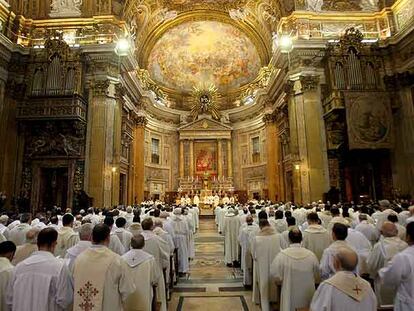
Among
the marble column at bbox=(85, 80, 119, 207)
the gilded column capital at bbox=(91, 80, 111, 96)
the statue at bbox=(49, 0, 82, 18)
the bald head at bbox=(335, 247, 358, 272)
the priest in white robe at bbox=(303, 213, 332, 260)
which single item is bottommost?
the priest in white robe at bbox=(303, 213, 332, 260)

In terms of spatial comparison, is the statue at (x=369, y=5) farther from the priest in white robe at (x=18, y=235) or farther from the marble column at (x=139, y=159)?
the priest in white robe at (x=18, y=235)

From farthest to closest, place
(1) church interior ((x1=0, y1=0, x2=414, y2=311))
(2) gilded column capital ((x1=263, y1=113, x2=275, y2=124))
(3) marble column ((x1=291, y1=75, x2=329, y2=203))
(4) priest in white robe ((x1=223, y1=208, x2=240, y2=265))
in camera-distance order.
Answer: (2) gilded column capital ((x1=263, y1=113, x2=275, y2=124))
(3) marble column ((x1=291, y1=75, x2=329, y2=203))
(1) church interior ((x1=0, y1=0, x2=414, y2=311))
(4) priest in white robe ((x1=223, y1=208, x2=240, y2=265))

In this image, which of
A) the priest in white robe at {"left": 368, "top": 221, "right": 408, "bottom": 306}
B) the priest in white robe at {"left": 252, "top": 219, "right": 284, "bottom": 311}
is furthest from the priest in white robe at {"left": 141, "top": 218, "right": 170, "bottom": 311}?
the priest in white robe at {"left": 368, "top": 221, "right": 408, "bottom": 306}

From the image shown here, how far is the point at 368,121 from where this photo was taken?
14.5 metres

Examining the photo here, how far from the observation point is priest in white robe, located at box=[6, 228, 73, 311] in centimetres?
287

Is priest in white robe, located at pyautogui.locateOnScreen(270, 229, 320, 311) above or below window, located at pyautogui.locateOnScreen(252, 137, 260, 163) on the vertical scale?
below

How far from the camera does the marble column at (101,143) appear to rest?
14984 millimetres

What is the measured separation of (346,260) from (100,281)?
2.18m

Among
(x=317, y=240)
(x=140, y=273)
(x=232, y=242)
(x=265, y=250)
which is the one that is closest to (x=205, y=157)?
(x=232, y=242)

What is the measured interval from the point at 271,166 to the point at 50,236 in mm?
→ 19958

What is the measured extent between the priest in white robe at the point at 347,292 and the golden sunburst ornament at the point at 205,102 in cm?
2566

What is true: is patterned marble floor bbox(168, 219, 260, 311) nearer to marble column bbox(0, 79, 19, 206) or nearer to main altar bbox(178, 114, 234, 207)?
marble column bbox(0, 79, 19, 206)

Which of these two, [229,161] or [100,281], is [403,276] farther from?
[229,161]

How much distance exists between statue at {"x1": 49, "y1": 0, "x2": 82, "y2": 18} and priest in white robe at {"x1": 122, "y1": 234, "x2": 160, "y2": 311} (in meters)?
17.3
